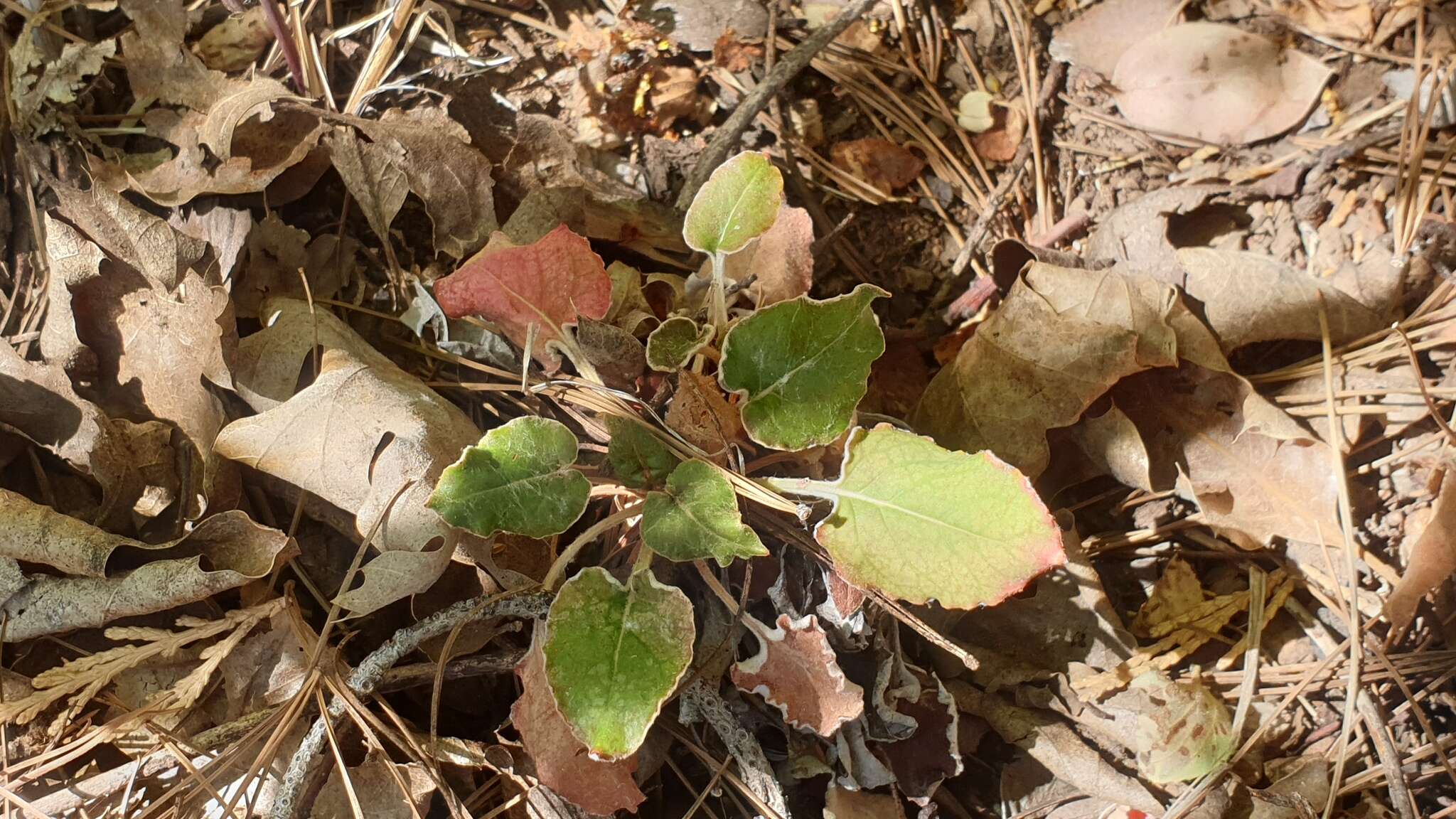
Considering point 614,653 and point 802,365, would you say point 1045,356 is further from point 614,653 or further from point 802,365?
point 614,653

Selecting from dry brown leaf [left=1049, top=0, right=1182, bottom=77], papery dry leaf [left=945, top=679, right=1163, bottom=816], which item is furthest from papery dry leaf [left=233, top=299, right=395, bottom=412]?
dry brown leaf [left=1049, top=0, right=1182, bottom=77]

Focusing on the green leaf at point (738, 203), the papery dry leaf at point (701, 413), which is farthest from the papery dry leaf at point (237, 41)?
the papery dry leaf at point (701, 413)

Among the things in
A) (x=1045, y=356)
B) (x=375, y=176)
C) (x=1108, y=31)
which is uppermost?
(x=1108, y=31)

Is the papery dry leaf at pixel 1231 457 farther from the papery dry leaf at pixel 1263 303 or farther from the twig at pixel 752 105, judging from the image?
the twig at pixel 752 105

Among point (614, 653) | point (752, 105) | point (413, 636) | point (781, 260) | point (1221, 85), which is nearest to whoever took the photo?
point (614, 653)

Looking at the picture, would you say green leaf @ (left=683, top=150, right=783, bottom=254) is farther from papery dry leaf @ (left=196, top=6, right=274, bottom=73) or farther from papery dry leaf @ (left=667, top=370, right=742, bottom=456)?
papery dry leaf @ (left=196, top=6, right=274, bottom=73)

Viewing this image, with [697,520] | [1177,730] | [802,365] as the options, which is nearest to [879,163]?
[802,365]

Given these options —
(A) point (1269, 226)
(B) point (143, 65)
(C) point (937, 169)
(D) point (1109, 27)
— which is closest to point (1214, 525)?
(A) point (1269, 226)
